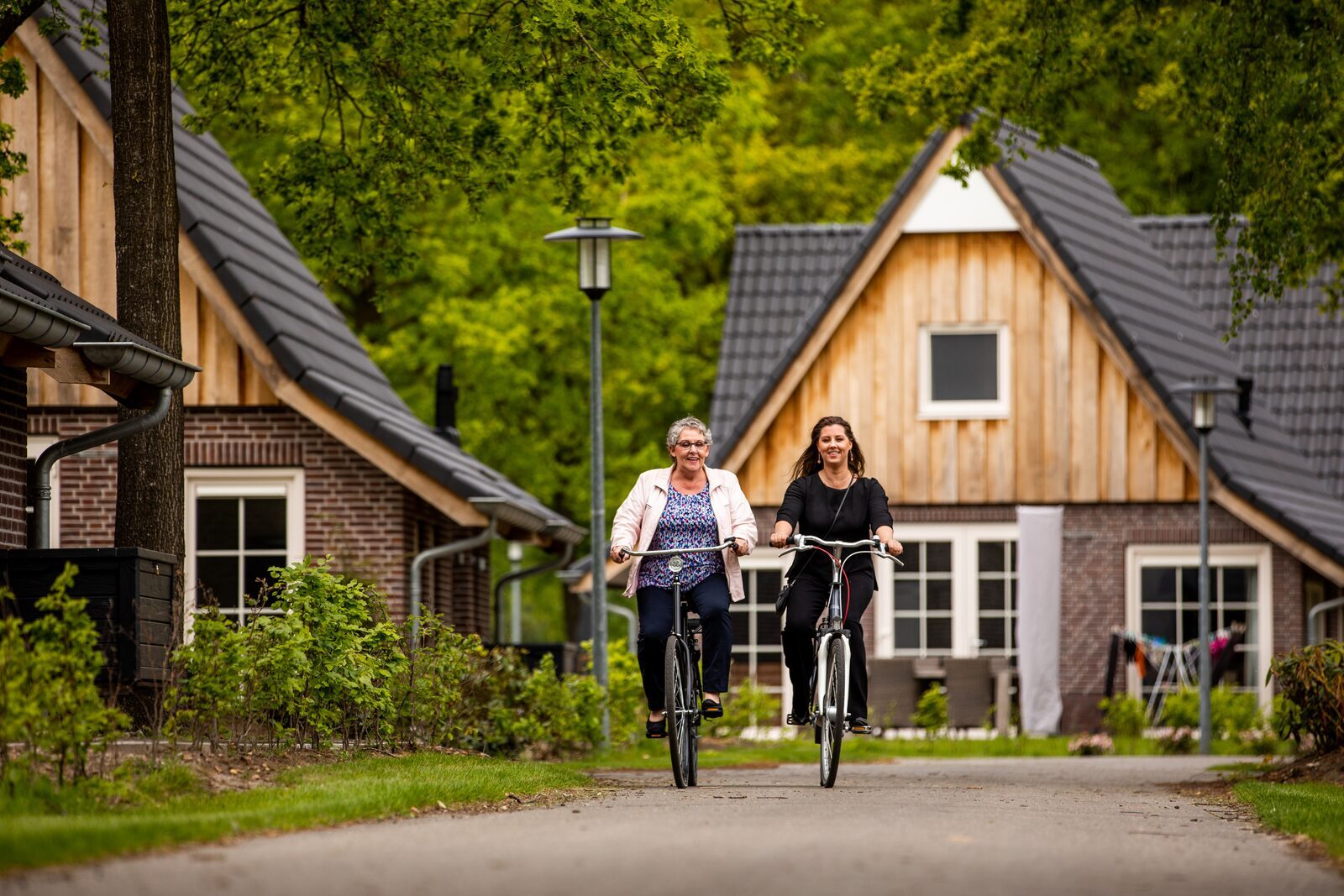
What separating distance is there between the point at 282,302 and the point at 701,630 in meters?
9.19

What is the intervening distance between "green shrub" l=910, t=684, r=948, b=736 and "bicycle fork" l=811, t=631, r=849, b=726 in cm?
1184

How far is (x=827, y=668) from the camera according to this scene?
11664mm

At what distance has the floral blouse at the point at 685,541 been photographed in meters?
11.9

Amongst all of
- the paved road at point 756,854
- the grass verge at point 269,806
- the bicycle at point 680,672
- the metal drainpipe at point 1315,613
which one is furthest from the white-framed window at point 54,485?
the metal drainpipe at point 1315,613

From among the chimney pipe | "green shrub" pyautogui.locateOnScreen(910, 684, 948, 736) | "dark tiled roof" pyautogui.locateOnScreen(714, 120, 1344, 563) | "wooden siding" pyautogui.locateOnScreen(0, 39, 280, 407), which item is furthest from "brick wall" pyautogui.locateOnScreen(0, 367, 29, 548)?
"dark tiled roof" pyautogui.locateOnScreen(714, 120, 1344, 563)

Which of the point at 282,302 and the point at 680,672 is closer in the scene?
the point at 680,672

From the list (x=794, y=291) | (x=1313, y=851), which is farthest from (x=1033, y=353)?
(x=1313, y=851)

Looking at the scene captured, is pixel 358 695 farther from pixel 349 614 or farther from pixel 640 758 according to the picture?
pixel 640 758

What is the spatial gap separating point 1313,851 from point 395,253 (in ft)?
31.6

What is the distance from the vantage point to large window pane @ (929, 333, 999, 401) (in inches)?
1043

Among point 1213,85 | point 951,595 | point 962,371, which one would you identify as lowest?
point 951,595

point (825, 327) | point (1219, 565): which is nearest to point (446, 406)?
point (825, 327)

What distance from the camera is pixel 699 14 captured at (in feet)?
133

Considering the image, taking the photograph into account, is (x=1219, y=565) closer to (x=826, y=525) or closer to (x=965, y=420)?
(x=965, y=420)
